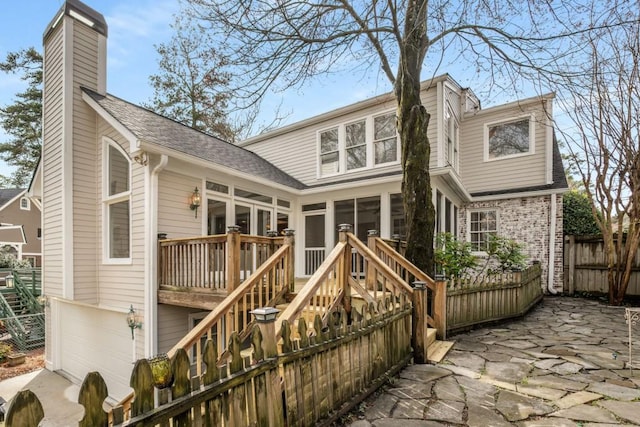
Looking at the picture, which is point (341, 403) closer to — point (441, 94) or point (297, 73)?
point (297, 73)

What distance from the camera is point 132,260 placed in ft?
22.2

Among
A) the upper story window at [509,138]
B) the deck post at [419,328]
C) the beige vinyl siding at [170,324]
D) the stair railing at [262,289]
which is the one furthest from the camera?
the upper story window at [509,138]

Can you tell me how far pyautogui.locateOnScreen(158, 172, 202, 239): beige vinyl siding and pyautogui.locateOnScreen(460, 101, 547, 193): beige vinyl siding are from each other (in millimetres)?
8538

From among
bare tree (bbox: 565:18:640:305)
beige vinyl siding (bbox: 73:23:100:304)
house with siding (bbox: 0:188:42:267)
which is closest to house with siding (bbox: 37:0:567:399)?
beige vinyl siding (bbox: 73:23:100:304)

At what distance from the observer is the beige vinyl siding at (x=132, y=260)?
6625 millimetres

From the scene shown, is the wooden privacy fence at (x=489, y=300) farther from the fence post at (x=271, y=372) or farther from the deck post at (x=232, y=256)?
the fence post at (x=271, y=372)

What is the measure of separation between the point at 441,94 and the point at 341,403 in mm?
8513

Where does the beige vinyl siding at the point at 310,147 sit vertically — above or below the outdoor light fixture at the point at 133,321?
above

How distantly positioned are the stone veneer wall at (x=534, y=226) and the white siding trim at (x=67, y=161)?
1140 centimetres

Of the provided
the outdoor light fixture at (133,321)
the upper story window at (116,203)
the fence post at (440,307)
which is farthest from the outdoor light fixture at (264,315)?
the upper story window at (116,203)

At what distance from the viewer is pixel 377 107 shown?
32.6 feet

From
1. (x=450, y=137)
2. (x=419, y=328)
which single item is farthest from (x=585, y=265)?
(x=419, y=328)

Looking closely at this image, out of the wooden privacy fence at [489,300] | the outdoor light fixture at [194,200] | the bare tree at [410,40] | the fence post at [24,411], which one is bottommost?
the wooden privacy fence at [489,300]

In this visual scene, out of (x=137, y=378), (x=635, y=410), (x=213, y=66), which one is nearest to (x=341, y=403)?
(x=137, y=378)
